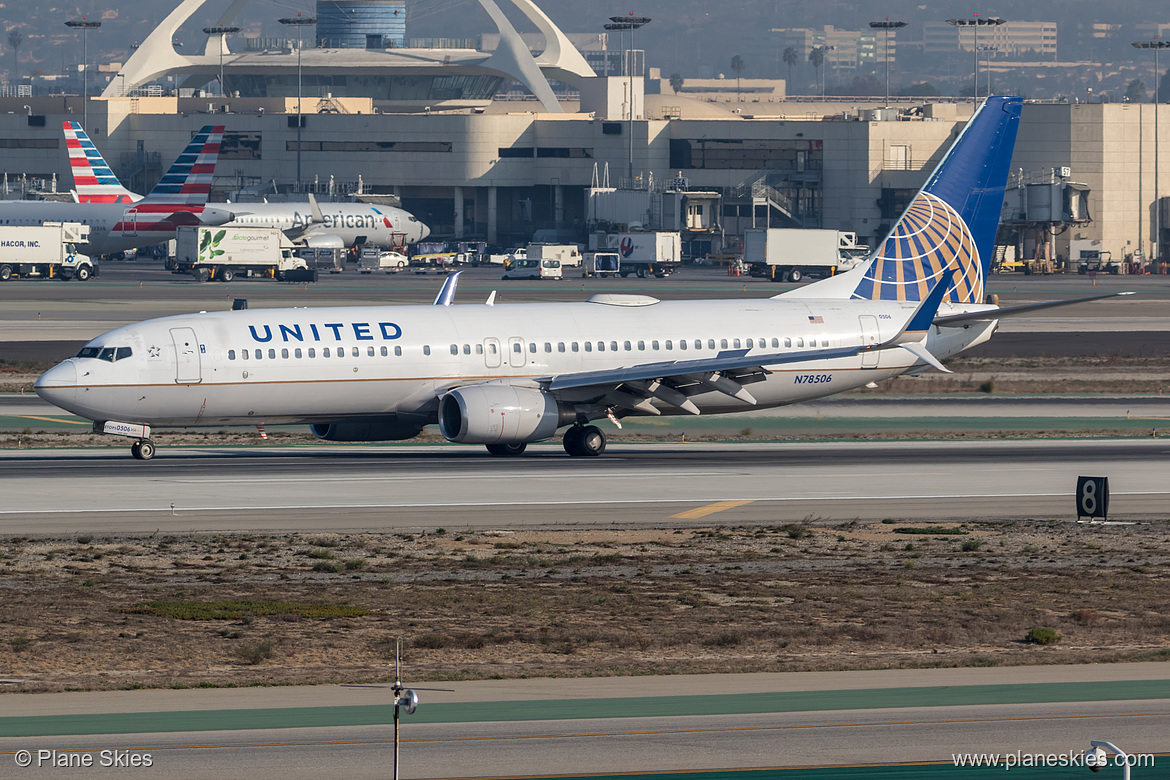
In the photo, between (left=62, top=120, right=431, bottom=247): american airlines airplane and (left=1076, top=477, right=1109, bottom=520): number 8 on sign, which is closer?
(left=1076, top=477, right=1109, bottom=520): number 8 on sign

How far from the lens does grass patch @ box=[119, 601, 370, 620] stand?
2741 cm

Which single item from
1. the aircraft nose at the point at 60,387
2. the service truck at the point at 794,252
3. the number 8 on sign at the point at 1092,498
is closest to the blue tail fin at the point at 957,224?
the number 8 on sign at the point at 1092,498

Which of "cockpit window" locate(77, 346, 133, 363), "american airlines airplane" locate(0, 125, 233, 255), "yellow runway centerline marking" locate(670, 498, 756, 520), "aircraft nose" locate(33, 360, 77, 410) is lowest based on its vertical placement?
"yellow runway centerline marking" locate(670, 498, 756, 520)

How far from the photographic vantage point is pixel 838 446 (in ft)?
178

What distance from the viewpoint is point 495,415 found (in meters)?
46.9

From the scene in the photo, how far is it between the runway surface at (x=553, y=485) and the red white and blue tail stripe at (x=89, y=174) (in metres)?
114

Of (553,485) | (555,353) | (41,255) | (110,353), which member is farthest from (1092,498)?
(41,255)

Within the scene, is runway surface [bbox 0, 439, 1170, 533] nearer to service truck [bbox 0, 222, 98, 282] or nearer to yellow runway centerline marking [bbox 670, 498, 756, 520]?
yellow runway centerline marking [bbox 670, 498, 756, 520]

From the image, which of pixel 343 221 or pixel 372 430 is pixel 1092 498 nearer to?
pixel 372 430

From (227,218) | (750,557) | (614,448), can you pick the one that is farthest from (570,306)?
(227,218)

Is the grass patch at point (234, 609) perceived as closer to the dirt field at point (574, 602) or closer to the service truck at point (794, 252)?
the dirt field at point (574, 602)

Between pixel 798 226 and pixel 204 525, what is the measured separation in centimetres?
16179

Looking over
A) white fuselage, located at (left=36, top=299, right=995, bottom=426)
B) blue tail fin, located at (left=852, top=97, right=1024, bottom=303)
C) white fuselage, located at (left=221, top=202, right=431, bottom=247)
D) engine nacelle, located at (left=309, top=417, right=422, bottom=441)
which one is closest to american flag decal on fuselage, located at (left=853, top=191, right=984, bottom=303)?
blue tail fin, located at (left=852, top=97, right=1024, bottom=303)

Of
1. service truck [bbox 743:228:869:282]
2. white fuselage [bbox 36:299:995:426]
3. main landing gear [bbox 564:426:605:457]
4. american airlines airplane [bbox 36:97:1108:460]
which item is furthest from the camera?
service truck [bbox 743:228:869:282]
